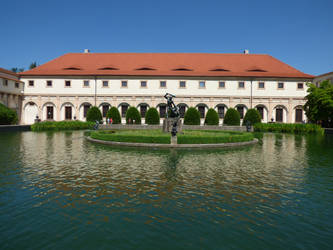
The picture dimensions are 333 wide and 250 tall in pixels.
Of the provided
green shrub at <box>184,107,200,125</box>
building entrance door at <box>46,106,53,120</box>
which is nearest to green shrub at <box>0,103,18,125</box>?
building entrance door at <box>46,106,53,120</box>

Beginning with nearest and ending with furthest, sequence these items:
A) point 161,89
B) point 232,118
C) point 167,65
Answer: point 232,118 → point 161,89 → point 167,65

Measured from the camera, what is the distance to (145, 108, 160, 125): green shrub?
124 feet

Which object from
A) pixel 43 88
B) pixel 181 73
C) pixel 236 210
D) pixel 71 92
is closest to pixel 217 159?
pixel 236 210

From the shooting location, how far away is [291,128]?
101 feet

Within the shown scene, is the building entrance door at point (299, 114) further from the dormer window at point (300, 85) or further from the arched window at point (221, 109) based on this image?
the arched window at point (221, 109)

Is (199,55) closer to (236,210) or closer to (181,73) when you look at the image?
(181,73)

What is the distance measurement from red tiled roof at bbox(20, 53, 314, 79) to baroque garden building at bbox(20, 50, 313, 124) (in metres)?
0.17

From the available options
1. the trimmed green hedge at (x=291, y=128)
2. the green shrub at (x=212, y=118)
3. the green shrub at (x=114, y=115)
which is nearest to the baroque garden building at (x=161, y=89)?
the green shrub at (x=114, y=115)

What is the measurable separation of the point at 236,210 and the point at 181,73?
36263 mm

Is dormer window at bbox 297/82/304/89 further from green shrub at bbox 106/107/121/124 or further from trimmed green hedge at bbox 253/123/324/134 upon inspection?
green shrub at bbox 106/107/121/124

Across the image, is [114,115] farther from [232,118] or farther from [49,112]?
[232,118]

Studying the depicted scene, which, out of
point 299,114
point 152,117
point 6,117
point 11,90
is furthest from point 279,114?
point 11,90

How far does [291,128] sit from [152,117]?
63.8 feet

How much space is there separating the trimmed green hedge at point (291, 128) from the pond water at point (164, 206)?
2178 cm
